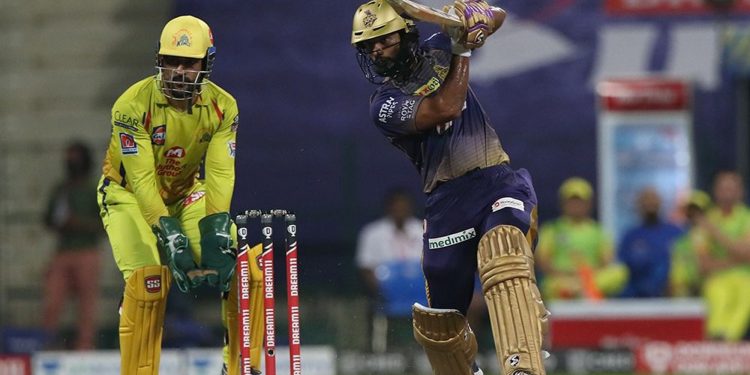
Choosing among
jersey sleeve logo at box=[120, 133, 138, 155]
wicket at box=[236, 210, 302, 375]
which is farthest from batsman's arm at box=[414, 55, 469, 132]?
jersey sleeve logo at box=[120, 133, 138, 155]

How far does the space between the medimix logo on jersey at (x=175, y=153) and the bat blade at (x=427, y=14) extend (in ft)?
4.40

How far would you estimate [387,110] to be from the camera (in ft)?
25.4

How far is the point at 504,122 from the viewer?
48.5ft

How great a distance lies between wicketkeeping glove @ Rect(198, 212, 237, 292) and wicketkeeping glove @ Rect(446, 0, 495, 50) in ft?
4.48

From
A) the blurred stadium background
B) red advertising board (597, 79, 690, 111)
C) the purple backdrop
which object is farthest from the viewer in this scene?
the purple backdrop

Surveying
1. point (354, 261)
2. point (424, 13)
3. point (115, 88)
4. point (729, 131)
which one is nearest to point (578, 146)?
point (729, 131)

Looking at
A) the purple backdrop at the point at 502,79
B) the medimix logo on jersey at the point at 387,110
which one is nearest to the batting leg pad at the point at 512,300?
the medimix logo on jersey at the point at 387,110

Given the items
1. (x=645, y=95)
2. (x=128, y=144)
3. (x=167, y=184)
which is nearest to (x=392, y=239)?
(x=645, y=95)

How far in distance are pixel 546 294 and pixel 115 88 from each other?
4211 mm

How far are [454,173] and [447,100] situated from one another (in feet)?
1.39

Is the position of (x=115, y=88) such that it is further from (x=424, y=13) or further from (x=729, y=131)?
(x=424, y=13)

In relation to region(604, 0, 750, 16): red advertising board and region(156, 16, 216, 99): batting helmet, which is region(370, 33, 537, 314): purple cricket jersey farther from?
region(604, 0, 750, 16): red advertising board

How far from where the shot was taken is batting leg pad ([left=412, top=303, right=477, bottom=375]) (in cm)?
805

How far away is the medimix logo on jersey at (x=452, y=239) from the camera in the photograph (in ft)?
25.7
